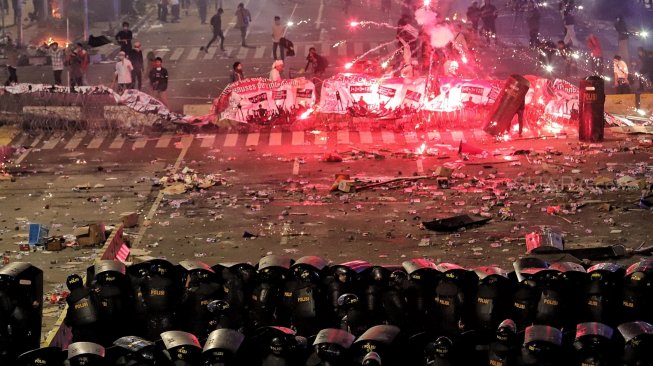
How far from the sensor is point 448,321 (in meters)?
14.1

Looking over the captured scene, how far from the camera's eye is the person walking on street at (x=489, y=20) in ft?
131

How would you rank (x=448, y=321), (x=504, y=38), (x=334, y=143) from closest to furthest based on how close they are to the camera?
(x=448, y=321), (x=334, y=143), (x=504, y=38)

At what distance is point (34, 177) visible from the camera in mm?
25406

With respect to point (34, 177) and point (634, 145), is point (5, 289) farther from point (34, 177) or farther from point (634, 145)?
point (634, 145)

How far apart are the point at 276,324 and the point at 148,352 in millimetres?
2291

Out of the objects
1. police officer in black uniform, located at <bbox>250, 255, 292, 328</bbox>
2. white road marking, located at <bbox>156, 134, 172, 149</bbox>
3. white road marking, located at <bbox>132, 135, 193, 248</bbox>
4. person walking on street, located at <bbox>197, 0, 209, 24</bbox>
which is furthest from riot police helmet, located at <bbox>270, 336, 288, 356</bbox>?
person walking on street, located at <bbox>197, 0, 209, 24</bbox>

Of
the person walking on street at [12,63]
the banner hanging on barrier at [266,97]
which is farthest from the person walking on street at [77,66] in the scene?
the banner hanging on barrier at [266,97]

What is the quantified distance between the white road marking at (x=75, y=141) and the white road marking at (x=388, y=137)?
7.24 m

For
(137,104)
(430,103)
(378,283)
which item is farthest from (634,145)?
(378,283)

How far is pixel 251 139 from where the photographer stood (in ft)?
93.2

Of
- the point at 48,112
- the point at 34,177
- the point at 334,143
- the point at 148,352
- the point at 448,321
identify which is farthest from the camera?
the point at 48,112

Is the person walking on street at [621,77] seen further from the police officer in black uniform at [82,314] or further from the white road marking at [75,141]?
the police officer in black uniform at [82,314]

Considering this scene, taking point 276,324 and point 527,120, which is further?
point 527,120

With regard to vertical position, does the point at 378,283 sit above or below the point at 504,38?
below
